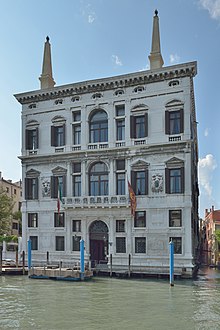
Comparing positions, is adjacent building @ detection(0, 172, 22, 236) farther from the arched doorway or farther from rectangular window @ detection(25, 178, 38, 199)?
the arched doorway

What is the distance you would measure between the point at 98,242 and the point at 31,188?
7.38 m

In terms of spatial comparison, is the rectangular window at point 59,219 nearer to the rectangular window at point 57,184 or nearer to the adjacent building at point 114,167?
the adjacent building at point 114,167

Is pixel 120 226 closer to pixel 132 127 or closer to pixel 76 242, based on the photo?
pixel 76 242

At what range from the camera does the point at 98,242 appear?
115 feet

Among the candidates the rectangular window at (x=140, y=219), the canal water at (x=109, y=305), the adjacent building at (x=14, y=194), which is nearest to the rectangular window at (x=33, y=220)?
the canal water at (x=109, y=305)

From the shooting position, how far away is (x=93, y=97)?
35.4 metres

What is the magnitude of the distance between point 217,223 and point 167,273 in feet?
90.1

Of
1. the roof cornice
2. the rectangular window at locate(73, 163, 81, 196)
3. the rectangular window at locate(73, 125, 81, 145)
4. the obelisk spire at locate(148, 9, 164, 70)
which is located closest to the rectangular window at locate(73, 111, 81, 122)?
the rectangular window at locate(73, 125, 81, 145)

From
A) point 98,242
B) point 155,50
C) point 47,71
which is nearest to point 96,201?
point 98,242

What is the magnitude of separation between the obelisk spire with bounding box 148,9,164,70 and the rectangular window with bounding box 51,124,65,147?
8.91 metres

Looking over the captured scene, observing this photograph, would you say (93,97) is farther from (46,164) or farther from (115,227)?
(115,227)

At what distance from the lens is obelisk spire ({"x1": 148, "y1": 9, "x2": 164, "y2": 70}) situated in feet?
110

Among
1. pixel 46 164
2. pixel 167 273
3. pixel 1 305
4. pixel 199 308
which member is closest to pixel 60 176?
pixel 46 164

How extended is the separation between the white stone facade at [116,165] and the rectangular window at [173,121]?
0.15 meters
